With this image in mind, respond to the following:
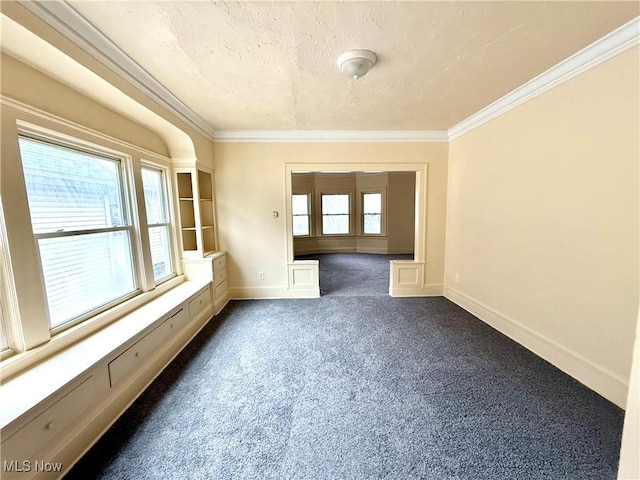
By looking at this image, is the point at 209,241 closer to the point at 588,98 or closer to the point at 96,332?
the point at 96,332

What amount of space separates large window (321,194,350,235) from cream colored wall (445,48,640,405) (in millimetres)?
5125

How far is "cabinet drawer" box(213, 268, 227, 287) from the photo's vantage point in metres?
3.47

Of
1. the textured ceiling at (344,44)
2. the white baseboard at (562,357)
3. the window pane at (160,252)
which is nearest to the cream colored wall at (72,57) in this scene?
the textured ceiling at (344,44)

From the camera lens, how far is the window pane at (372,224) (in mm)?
7977

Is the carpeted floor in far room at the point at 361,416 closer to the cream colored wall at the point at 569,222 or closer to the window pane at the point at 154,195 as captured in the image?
the cream colored wall at the point at 569,222

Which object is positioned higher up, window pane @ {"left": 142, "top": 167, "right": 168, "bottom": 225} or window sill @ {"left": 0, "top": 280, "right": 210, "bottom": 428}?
window pane @ {"left": 142, "top": 167, "right": 168, "bottom": 225}

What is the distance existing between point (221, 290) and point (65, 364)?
7.03ft

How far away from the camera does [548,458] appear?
1369 mm

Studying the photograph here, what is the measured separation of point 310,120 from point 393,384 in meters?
3.06

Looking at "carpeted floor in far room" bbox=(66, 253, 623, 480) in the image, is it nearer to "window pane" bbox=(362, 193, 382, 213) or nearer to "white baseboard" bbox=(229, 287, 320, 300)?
"white baseboard" bbox=(229, 287, 320, 300)

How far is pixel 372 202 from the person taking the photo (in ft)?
26.2

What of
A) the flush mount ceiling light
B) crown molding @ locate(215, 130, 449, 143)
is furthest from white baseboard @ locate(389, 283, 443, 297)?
the flush mount ceiling light

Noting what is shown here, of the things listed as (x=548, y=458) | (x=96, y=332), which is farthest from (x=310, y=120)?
(x=548, y=458)

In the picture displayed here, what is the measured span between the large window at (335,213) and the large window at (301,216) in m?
0.52
